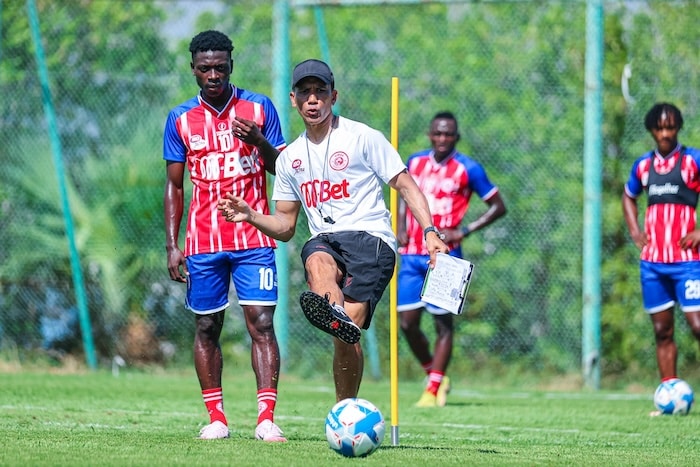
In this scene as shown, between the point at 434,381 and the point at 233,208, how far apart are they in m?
4.85

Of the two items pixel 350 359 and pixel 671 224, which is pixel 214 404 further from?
pixel 671 224

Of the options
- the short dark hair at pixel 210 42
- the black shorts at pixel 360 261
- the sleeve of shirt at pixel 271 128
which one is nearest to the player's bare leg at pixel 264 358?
the black shorts at pixel 360 261

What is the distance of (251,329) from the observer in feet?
24.3

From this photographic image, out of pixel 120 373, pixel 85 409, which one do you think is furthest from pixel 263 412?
pixel 120 373

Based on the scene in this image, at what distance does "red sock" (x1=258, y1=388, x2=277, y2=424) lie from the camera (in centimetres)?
712

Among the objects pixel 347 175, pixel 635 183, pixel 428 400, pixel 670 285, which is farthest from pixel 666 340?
pixel 347 175

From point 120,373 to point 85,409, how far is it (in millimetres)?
4799

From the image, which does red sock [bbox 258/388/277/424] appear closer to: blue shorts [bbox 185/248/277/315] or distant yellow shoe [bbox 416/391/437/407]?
blue shorts [bbox 185/248/277/315]

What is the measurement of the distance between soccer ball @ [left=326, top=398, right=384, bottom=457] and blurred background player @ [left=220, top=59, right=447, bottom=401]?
0.71 meters

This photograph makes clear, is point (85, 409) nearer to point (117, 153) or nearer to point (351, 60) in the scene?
point (117, 153)

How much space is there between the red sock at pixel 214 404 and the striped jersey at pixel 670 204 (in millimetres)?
4774

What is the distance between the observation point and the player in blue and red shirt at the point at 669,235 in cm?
1051

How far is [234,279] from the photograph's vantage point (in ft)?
24.7

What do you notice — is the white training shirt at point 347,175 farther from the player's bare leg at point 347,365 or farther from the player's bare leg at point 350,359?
the player's bare leg at point 347,365
